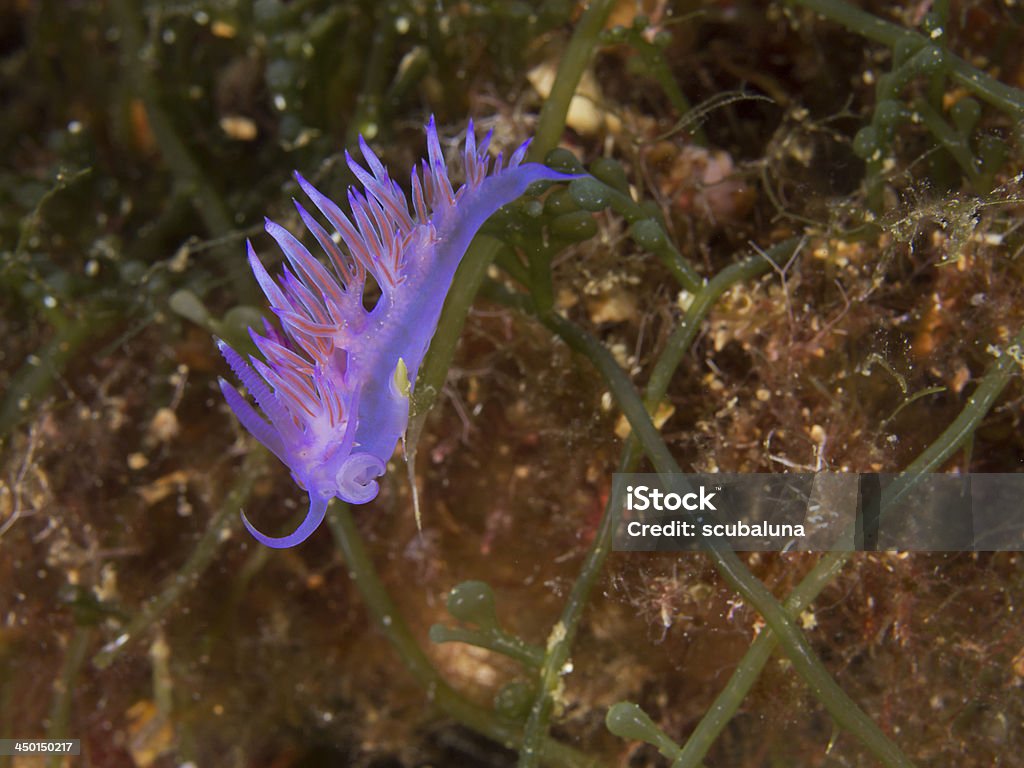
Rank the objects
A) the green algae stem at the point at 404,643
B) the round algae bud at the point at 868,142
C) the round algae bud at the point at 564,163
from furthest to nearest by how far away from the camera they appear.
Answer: the green algae stem at the point at 404,643, the round algae bud at the point at 868,142, the round algae bud at the point at 564,163

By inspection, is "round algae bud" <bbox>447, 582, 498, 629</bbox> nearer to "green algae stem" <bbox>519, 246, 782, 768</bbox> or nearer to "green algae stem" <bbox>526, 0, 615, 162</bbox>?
"green algae stem" <bbox>519, 246, 782, 768</bbox>

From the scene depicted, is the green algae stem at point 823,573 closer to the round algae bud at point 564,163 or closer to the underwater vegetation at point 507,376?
the underwater vegetation at point 507,376

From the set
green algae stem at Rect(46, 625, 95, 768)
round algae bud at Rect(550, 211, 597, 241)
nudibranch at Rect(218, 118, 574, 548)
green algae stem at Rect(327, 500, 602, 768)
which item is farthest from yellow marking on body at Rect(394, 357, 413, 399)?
green algae stem at Rect(46, 625, 95, 768)

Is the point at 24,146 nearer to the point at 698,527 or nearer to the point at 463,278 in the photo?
the point at 463,278

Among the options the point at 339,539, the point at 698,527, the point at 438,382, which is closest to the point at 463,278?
the point at 438,382

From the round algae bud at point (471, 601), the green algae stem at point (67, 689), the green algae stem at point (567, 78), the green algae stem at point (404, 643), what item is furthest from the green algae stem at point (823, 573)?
the green algae stem at point (67, 689)
